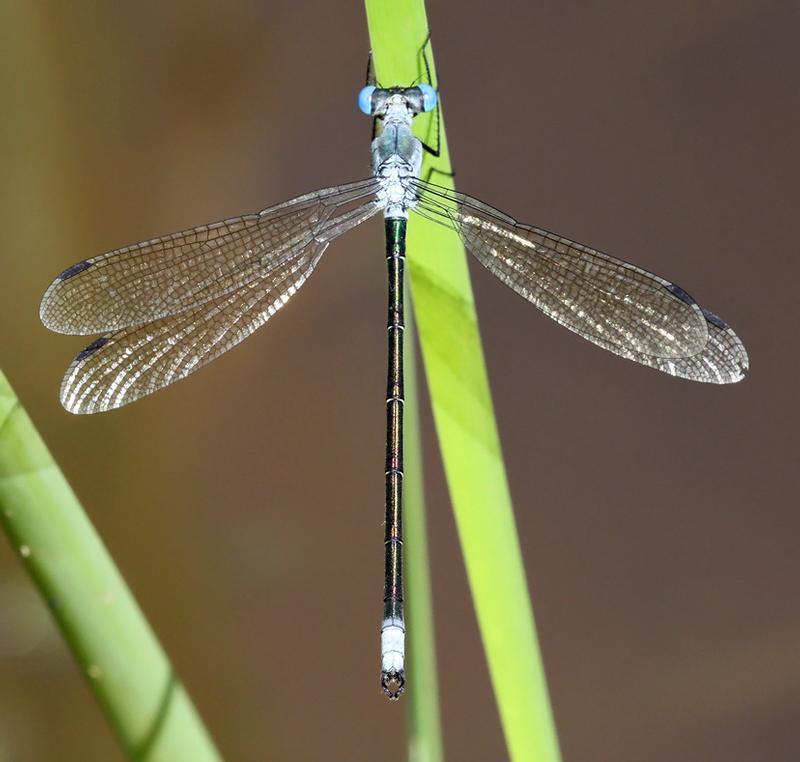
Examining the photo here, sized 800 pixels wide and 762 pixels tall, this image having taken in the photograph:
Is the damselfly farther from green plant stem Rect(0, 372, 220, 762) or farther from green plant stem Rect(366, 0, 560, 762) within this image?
green plant stem Rect(0, 372, 220, 762)

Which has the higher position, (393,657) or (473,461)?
(473,461)

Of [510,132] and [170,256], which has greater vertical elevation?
[510,132]

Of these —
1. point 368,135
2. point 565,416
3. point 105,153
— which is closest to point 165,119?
point 105,153

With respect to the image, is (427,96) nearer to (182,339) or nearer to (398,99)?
(398,99)

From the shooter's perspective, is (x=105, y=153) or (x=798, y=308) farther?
(x=105, y=153)

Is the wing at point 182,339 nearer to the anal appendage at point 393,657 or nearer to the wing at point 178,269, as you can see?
the wing at point 178,269

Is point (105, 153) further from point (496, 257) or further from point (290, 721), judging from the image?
point (290, 721)

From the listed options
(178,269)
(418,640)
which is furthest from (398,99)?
(418,640)

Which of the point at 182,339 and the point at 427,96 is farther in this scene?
the point at 182,339
